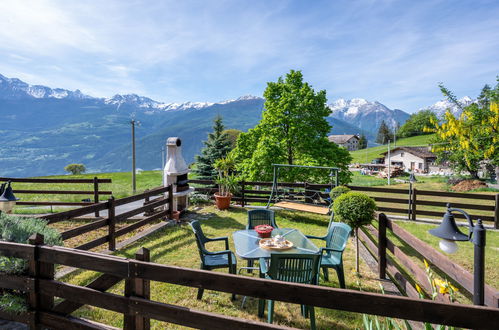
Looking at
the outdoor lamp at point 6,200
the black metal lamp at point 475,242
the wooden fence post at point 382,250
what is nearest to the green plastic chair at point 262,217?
the wooden fence post at point 382,250

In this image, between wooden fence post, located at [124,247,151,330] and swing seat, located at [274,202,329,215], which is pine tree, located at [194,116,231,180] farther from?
wooden fence post, located at [124,247,151,330]

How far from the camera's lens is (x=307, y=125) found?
14.8m

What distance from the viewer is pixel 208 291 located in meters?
4.54

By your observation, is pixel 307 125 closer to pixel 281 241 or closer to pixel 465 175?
pixel 281 241

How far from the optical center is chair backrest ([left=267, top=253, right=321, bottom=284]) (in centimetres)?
339

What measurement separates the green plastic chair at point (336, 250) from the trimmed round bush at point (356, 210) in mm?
408

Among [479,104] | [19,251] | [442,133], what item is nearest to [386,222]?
[442,133]

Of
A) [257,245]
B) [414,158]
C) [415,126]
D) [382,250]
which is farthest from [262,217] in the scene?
[415,126]

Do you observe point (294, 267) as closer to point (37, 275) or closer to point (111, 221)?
point (37, 275)

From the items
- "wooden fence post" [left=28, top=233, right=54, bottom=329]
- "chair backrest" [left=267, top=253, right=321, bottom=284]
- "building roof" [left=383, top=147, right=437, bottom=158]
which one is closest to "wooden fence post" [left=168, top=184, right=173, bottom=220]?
"wooden fence post" [left=28, top=233, right=54, bottom=329]

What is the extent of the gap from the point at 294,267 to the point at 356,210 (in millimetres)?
2497

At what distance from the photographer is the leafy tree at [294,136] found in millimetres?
14148

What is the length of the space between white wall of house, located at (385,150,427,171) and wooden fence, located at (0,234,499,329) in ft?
197

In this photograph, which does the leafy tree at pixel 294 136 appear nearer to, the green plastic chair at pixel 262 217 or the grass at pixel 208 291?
the grass at pixel 208 291
